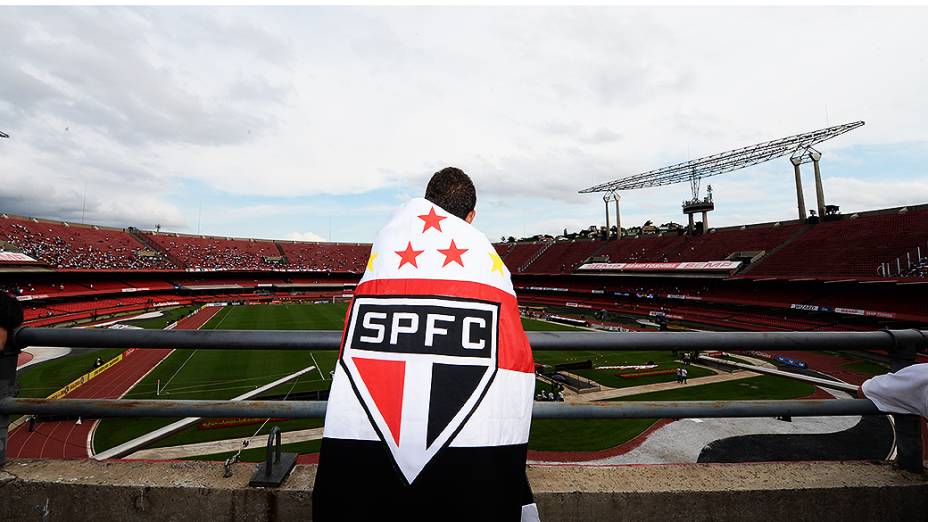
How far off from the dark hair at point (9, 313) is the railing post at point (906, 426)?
3.52 m

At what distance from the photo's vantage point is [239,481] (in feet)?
5.45

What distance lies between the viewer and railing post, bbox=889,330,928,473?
1743 millimetres

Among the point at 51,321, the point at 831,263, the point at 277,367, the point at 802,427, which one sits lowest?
the point at 802,427

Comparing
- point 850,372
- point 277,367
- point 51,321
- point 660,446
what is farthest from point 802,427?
point 51,321

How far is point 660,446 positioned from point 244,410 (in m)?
15.1

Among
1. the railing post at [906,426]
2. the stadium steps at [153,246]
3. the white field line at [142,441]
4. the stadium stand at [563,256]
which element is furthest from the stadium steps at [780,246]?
the stadium steps at [153,246]

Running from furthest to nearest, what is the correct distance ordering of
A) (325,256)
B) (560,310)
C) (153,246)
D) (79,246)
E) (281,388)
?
(325,256), (153,246), (79,246), (560,310), (281,388)

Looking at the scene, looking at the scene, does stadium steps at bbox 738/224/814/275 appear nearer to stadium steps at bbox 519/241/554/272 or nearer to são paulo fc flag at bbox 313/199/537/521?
stadium steps at bbox 519/241/554/272

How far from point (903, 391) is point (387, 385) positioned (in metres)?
2.08

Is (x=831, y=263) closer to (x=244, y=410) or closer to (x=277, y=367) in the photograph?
(x=277, y=367)

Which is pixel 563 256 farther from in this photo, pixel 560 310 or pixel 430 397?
pixel 430 397

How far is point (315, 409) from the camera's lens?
1650 mm

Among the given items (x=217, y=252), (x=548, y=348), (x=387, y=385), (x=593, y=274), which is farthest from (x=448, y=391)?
(x=217, y=252)

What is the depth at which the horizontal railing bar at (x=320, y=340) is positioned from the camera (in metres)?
1.61
